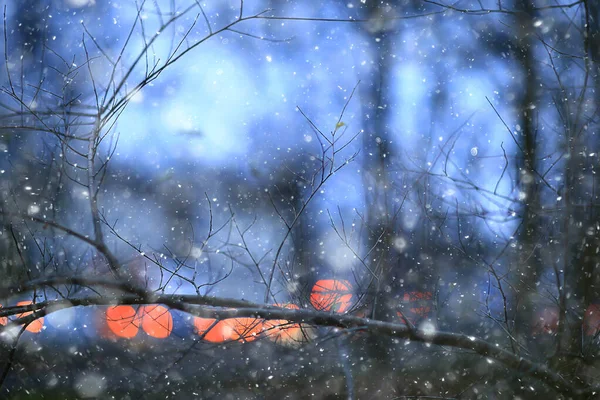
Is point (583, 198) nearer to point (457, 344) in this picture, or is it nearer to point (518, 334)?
point (518, 334)

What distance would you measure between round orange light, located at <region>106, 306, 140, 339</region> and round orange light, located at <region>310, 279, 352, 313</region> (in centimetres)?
124

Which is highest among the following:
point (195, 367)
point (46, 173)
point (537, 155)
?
point (46, 173)

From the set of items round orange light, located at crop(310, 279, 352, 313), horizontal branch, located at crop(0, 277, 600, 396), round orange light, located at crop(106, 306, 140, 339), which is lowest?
horizontal branch, located at crop(0, 277, 600, 396)

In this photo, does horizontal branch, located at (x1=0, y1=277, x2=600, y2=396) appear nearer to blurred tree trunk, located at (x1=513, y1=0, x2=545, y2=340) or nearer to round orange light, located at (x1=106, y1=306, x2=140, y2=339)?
blurred tree trunk, located at (x1=513, y1=0, x2=545, y2=340)

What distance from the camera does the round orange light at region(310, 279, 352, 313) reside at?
3.16 m

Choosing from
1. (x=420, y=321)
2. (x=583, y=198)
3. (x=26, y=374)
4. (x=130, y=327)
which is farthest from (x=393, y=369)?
(x=26, y=374)

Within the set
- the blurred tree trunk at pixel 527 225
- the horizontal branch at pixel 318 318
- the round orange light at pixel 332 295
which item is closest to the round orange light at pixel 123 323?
the horizontal branch at pixel 318 318

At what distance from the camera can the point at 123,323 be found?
3975mm

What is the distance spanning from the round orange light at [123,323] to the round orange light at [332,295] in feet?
4.07

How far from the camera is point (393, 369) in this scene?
3.91 m

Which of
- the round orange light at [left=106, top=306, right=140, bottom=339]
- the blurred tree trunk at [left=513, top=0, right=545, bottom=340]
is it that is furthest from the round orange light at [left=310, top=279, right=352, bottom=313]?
the round orange light at [left=106, top=306, right=140, bottom=339]

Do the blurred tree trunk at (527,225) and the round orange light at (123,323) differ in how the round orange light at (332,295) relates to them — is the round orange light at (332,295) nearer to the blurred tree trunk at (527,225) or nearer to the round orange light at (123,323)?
the blurred tree trunk at (527,225)

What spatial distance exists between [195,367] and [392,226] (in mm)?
1787

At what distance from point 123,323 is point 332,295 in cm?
177
